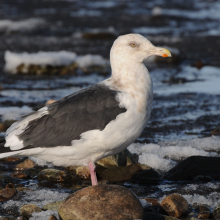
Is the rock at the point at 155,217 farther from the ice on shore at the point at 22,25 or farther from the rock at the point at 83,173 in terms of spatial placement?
A: the ice on shore at the point at 22,25

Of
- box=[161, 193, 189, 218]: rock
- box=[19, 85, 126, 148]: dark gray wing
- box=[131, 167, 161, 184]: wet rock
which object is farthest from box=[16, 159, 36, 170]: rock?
box=[161, 193, 189, 218]: rock

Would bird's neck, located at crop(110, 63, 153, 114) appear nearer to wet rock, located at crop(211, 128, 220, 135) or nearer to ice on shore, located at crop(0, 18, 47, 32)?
wet rock, located at crop(211, 128, 220, 135)

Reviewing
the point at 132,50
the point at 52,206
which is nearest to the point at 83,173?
the point at 52,206

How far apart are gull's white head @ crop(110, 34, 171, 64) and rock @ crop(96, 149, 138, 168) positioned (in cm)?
145

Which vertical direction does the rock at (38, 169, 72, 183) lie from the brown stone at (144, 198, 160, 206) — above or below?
above

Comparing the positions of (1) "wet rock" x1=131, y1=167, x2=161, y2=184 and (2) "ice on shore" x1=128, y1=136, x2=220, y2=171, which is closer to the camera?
(1) "wet rock" x1=131, y1=167, x2=161, y2=184

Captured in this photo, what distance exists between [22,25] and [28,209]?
14686 mm

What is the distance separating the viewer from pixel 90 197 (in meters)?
4.91

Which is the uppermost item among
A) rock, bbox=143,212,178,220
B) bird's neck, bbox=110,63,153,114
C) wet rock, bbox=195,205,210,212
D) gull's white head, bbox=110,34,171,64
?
gull's white head, bbox=110,34,171,64

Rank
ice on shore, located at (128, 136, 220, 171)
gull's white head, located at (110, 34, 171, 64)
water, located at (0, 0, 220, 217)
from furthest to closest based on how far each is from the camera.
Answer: water, located at (0, 0, 220, 217) < ice on shore, located at (128, 136, 220, 171) < gull's white head, located at (110, 34, 171, 64)

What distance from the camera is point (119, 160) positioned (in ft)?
21.5

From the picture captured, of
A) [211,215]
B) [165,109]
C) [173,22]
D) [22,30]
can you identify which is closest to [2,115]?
[165,109]

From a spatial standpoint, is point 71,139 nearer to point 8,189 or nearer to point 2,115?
point 8,189

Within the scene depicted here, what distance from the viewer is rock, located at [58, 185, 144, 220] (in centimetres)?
477
